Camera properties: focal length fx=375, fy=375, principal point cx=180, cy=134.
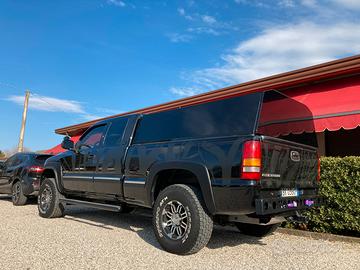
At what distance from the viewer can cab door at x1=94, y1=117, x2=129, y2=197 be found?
6320 millimetres

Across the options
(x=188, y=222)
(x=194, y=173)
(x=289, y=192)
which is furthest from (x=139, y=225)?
(x=289, y=192)

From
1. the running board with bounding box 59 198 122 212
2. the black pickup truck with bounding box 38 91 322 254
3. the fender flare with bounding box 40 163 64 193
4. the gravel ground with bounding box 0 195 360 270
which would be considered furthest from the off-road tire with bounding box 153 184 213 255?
the fender flare with bounding box 40 163 64 193

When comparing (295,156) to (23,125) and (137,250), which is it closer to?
(137,250)

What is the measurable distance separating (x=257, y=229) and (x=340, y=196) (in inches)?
57.6

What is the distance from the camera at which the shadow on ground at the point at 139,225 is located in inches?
235

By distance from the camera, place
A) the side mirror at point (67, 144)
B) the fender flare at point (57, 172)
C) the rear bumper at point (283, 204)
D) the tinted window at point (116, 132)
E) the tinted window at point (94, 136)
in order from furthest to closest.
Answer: the fender flare at point (57, 172), the side mirror at point (67, 144), the tinted window at point (94, 136), the tinted window at point (116, 132), the rear bumper at point (283, 204)

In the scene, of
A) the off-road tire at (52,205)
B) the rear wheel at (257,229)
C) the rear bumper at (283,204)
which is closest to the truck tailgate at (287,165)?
the rear bumper at (283,204)

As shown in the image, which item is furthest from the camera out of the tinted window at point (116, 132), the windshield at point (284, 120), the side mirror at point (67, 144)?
the side mirror at point (67, 144)

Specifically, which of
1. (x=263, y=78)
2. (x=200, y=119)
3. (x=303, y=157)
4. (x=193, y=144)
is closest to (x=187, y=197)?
(x=193, y=144)

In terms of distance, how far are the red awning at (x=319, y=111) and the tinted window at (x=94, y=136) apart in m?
3.42

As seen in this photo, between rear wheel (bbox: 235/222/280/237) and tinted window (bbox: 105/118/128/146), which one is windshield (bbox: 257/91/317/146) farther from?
A: tinted window (bbox: 105/118/128/146)

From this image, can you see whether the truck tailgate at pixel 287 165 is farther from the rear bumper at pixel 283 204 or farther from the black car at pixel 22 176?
the black car at pixel 22 176

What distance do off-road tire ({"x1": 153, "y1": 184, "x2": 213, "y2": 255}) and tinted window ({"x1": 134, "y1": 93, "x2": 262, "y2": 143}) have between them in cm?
81

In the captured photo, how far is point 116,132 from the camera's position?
6.80 m
